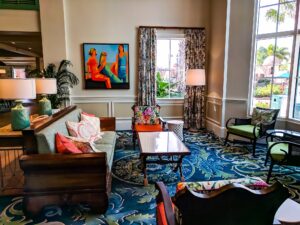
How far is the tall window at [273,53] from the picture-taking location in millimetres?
4504

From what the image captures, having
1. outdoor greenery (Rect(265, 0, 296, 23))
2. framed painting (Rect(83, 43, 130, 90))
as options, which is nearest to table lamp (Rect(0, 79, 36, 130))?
framed painting (Rect(83, 43, 130, 90))

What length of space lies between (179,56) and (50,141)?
181 inches

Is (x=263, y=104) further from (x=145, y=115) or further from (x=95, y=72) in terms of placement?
(x=95, y=72)

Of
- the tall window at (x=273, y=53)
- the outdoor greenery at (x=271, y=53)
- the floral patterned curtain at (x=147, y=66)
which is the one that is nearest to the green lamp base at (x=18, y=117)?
the floral patterned curtain at (x=147, y=66)

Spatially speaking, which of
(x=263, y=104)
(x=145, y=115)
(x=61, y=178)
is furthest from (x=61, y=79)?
(x=263, y=104)

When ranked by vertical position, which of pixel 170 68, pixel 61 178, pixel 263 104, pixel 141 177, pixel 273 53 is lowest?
pixel 141 177

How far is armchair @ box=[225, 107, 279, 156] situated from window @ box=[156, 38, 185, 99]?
6.39 ft

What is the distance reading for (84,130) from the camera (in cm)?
334

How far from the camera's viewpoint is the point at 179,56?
617cm

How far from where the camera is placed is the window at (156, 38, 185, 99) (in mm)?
6102

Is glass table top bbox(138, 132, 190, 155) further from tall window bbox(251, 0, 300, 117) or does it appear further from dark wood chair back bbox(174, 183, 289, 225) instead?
tall window bbox(251, 0, 300, 117)

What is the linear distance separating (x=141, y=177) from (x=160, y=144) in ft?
1.82

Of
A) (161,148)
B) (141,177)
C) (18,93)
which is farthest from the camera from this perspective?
(141,177)

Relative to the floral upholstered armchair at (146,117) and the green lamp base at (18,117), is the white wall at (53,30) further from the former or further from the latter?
the green lamp base at (18,117)
